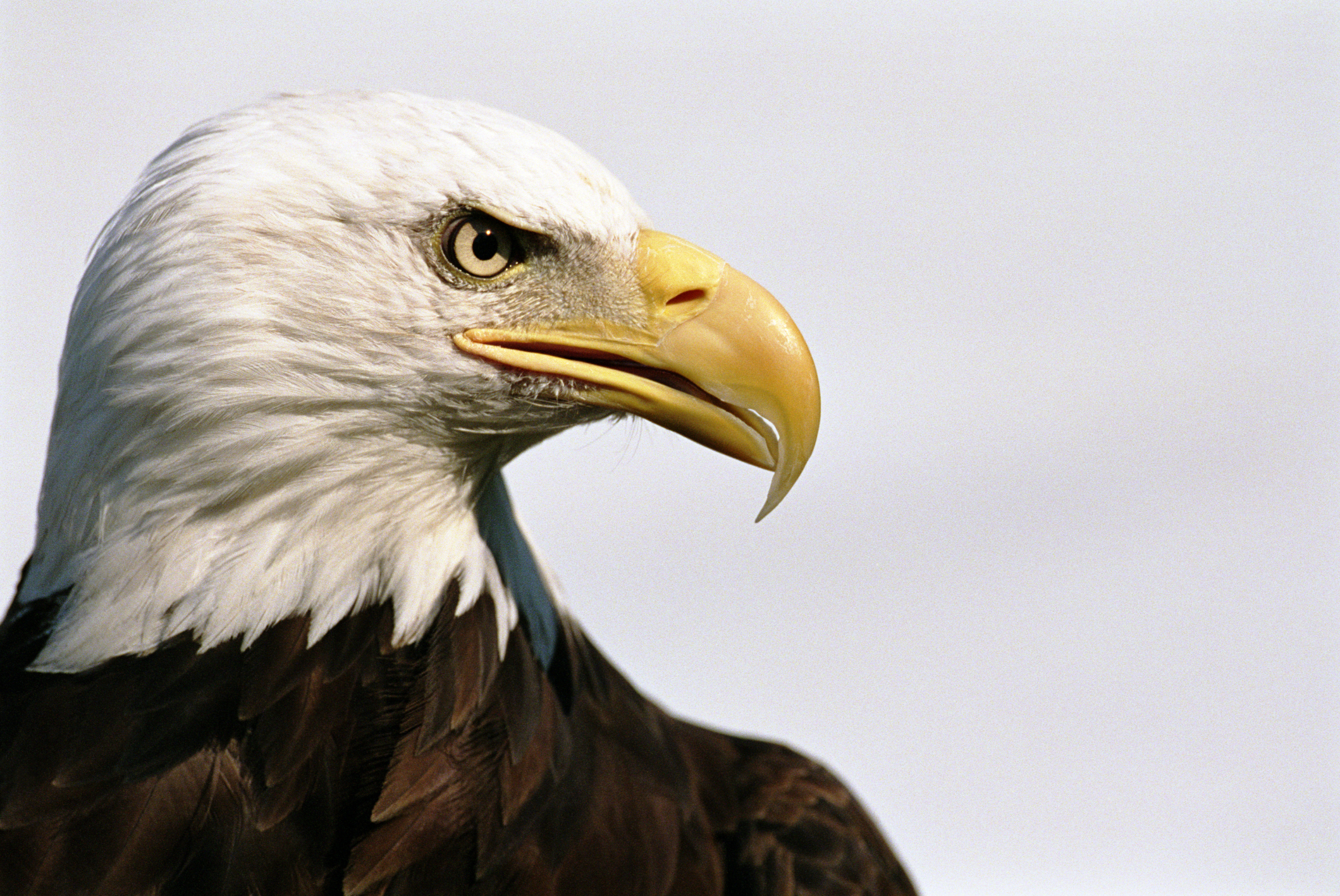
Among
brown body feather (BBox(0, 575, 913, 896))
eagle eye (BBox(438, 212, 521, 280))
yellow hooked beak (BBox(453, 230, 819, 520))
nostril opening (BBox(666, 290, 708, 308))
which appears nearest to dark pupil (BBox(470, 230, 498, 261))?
eagle eye (BBox(438, 212, 521, 280))

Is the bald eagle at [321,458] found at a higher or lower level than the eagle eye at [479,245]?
lower

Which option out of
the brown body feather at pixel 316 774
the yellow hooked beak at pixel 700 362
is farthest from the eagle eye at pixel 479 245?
the brown body feather at pixel 316 774

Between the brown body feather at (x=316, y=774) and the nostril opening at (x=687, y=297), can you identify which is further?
the nostril opening at (x=687, y=297)

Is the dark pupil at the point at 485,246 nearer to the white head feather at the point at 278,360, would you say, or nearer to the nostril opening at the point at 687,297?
→ the white head feather at the point at 278,360

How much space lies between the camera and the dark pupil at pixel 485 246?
200 cm

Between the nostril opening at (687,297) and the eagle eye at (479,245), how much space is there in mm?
277

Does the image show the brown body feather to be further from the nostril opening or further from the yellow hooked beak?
the nostril opening

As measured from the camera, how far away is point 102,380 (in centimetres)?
197

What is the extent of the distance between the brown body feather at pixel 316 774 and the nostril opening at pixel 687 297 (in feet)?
2.21

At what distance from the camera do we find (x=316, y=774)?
206 centimetres

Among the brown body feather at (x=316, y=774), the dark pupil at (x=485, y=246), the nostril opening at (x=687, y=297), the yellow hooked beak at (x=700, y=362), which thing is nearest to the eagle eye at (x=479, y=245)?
the dark pupil at (x=485, y=246)

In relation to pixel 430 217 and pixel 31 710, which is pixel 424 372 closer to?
pixel 430 217

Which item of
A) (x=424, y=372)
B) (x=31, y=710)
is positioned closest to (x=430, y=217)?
(x=424, y=372)

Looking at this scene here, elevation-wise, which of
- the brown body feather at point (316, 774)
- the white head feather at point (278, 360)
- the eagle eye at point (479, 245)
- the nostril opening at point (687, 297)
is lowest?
the brown body feather at point (316, 774)
